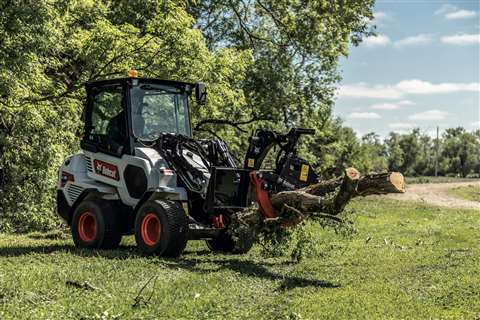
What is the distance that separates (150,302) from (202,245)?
6.41m

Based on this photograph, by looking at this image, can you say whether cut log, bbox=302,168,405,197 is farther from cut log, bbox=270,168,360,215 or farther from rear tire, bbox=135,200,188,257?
rear tire, bbox=135,200,188,257

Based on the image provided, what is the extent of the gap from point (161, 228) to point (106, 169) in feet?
7.17

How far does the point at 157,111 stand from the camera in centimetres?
1200

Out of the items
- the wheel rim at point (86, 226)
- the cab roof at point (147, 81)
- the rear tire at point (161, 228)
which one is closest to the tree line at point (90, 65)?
the cab roof at point (147, 81)

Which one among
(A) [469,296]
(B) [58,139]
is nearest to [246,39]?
(B) [58,139]

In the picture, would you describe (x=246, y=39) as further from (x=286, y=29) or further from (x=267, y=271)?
(x=267, y=271)

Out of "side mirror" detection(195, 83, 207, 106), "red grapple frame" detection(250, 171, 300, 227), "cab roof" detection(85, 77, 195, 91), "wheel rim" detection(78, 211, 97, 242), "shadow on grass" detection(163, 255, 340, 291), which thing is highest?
"cab roof" detection(85, 77, 195, 91)

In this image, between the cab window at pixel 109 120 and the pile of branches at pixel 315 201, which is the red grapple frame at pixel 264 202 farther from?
the cab window at pixel 109 120

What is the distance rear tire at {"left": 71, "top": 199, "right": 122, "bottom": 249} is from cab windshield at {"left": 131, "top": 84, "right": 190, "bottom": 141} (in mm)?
1460

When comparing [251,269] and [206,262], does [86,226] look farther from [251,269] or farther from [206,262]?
[251,269]

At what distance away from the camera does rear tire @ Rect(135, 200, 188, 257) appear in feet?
34.2

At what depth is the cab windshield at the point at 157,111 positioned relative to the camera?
11.7 m

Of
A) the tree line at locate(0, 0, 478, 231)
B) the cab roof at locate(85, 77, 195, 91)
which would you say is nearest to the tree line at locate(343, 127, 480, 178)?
the tree line at locate(0, 0, 478, 231)

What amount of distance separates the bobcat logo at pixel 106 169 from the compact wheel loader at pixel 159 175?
0.02 m
